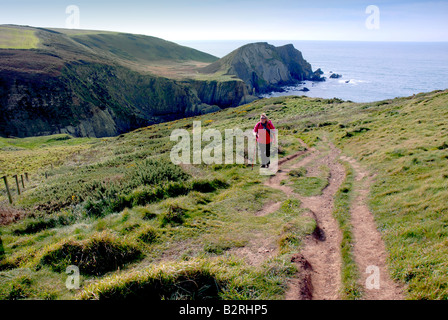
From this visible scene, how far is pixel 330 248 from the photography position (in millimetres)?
7145

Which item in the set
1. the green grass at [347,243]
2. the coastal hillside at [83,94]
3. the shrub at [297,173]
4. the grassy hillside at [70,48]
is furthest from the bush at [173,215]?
the grassy hillside at [70,48]

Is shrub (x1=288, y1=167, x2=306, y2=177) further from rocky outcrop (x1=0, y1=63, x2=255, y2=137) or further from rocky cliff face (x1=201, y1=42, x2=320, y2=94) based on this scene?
rocky cliff face (x1=201, y1=42, x2=320, y2=94)

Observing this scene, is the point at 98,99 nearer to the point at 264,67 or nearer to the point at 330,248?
the point at 330,248

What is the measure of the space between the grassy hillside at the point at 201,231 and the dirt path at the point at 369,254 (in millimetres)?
240

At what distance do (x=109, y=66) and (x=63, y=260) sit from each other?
10601cm

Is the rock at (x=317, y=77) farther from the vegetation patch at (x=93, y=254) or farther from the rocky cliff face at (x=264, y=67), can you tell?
the vegetation patch at (x=93, y=254)

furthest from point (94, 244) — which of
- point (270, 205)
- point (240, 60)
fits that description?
point (240, 60)

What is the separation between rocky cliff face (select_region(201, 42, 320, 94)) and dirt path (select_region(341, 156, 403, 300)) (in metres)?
132

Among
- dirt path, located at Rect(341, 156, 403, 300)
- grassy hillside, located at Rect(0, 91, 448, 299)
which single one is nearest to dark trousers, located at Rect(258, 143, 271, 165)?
grassy hillside, located at Rect(0, 91, 448, 299)

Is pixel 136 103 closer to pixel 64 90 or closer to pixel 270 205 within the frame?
pixel 64 90

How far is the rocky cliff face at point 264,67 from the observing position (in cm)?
14962

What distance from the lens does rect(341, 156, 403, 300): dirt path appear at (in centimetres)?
519

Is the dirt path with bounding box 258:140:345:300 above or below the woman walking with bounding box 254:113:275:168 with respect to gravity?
below

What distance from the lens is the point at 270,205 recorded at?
33.7ft
